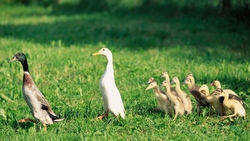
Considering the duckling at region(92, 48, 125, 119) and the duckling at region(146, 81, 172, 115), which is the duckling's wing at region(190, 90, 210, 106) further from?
the duckling at region(92, 48, 125, 119)

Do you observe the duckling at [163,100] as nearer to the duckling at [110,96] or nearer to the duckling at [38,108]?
the duckling at [110,96]

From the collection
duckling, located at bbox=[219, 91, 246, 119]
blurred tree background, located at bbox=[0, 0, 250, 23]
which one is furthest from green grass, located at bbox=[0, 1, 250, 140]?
blurred tree background, located at bbox=[0, 0, 250, 23]

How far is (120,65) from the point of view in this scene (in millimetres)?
11703

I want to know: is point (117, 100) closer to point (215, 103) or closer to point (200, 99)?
point (200, 99)

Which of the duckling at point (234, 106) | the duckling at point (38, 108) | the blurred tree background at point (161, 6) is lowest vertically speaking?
the duckling at point (234, 106)

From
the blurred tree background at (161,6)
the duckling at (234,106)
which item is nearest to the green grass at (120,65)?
the duckling at (234,106)

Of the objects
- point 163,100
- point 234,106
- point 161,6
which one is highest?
point 161,6

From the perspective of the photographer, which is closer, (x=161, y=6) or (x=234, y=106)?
(x=234, y=106)

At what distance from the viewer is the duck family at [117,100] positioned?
288 inches

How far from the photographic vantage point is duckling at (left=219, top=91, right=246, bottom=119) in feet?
25.3

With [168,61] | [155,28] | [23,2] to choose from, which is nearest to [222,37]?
[155,28]

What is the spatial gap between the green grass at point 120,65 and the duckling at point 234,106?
0.11 meters

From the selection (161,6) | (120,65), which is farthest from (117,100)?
(161,6)

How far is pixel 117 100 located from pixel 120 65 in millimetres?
4206
